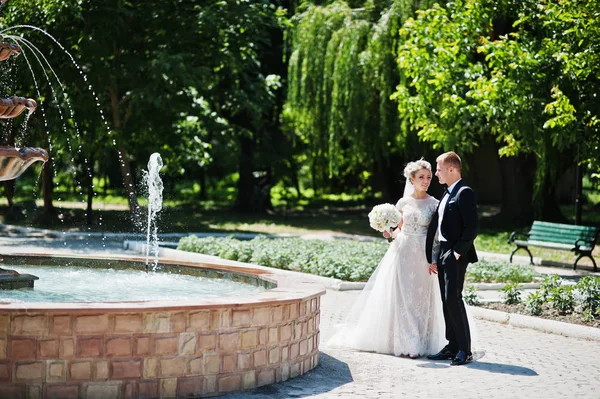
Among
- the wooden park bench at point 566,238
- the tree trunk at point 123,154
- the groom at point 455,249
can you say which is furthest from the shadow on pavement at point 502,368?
the tree trunk at point 123,154

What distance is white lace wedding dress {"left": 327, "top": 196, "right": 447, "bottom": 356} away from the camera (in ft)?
31.1

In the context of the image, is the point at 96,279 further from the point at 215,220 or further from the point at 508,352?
the point at 215,220

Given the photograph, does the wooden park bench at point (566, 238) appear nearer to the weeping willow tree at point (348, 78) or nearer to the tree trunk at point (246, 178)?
the weeping willow tree at point (348, 78)

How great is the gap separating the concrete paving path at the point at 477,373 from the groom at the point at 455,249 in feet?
0.93

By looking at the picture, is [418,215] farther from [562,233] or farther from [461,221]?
[562,233]

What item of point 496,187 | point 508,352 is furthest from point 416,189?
point 496,187

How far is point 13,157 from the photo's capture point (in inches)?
340

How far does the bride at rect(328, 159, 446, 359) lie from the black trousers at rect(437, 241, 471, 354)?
0.28 metres

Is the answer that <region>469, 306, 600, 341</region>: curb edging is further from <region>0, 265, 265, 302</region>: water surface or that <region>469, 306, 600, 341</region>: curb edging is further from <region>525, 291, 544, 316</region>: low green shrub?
<region>0, 265, 265, 302</region>: water surface

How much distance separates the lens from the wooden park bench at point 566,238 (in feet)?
61.3

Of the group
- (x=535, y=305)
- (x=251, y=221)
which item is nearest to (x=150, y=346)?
(x=535, y=305)

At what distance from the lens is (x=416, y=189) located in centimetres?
976

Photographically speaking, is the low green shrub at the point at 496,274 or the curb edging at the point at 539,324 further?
the low green shrub at the point at 496,274

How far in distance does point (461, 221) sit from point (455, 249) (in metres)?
0.29
